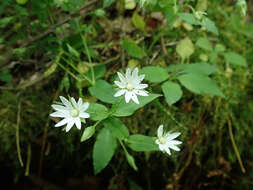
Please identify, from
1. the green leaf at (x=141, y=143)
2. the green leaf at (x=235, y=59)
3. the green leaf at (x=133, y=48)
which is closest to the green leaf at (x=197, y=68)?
the green leaf at (x=133, y=48)

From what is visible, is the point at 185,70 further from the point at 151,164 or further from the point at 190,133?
the point at 151,164

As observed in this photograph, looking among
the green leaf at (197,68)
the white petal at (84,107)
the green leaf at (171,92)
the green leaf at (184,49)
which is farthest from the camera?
the green leaf at (184,49)

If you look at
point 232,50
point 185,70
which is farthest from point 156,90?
point 232,50

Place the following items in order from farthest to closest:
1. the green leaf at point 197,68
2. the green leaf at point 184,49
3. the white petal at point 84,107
→ the green leaf at point 184,49, the green leaf at point 197,68, the white petal at point 84,107

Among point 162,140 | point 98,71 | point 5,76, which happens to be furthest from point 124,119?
point 5,76

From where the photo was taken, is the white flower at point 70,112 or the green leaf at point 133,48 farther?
the green leaf at point 133,48

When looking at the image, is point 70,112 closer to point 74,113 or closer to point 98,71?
point 74,113

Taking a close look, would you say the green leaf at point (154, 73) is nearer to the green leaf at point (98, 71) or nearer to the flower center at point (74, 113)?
the green leaf at point (98, 71)

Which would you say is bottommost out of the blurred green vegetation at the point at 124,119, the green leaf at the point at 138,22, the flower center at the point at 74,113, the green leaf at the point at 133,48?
the blurred green vegetation at the point at 124,119
